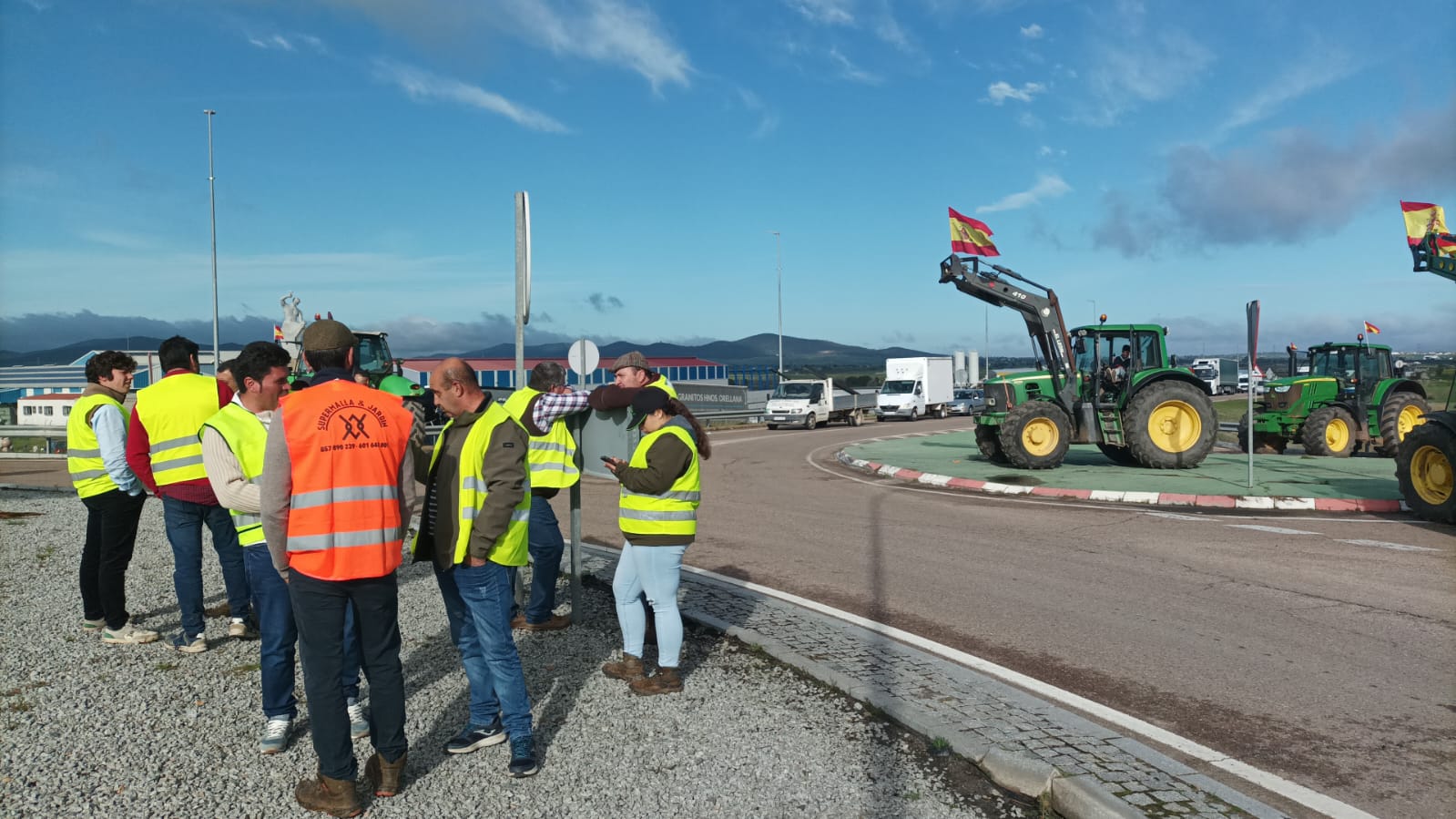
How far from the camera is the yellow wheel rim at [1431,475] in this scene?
1094 centimetres

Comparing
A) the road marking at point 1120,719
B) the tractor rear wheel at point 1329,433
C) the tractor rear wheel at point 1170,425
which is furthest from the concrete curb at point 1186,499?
the road marking at point 1120,719

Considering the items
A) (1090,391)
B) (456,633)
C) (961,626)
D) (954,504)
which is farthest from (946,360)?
(456,633)

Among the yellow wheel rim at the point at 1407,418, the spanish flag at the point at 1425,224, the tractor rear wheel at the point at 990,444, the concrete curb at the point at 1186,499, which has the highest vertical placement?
the spanish flag at the point at 1425,224

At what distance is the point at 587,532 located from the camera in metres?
11.1

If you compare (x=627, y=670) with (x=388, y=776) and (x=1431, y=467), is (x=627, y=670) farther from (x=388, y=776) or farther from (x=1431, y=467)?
(x=1431, y=467)

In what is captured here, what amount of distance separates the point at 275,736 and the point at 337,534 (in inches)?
52.5

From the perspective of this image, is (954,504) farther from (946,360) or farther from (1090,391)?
(946,360)

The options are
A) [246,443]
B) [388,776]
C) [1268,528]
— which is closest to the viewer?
[388,776]

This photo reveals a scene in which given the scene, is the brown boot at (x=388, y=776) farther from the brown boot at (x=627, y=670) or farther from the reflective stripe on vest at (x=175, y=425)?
the reflective stripe on vest at (x=175, y=425)

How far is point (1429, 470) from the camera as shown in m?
11.2

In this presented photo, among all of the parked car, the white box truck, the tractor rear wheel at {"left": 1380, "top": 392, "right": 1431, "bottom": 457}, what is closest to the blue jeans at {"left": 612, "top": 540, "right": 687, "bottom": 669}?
the tractor rear wheel at {"left": 1380, "top": 392, "right": 1431, "bottom": 457}

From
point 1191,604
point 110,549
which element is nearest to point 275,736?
point 110,549

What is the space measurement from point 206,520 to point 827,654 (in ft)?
12.9

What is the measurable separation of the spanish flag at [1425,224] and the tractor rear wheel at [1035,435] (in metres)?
5.63
